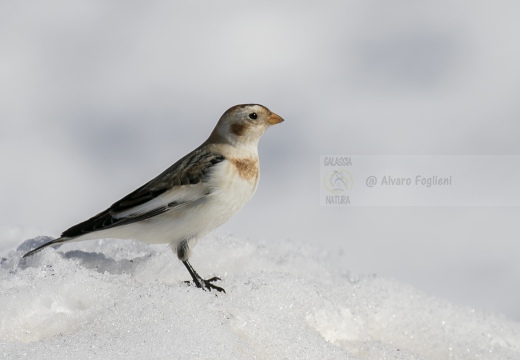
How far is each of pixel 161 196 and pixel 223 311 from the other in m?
1.26

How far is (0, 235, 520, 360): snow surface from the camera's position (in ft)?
15.1

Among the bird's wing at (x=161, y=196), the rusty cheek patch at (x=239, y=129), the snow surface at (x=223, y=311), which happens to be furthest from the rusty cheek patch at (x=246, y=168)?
the snow surface at (x=223, y=311)

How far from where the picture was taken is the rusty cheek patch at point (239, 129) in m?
6.28

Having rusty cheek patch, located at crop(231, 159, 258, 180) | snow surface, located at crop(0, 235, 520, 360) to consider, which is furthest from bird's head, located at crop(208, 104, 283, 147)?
snow surface, located at crop(0, 235, 520, 360)

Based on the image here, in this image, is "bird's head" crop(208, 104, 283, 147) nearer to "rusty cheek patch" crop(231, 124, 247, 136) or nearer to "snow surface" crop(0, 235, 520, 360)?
"rusty cheek patch" crop(231, 124, 247, 136)

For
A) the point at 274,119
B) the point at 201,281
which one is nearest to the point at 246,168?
the point at 274,119

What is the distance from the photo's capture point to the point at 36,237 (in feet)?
22.5

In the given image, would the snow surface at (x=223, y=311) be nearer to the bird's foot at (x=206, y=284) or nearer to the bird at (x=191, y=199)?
the bird's foot at (x=206, y=284)

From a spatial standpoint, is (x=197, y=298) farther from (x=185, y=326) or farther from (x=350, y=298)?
(x=350, y=298)

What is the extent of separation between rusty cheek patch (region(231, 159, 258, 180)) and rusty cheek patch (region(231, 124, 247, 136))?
233 millimetres

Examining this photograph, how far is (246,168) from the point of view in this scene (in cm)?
616

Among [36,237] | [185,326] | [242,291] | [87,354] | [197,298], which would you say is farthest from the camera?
[36,237]

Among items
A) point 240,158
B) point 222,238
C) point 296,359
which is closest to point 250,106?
point 240,158

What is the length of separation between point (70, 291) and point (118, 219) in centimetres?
91
